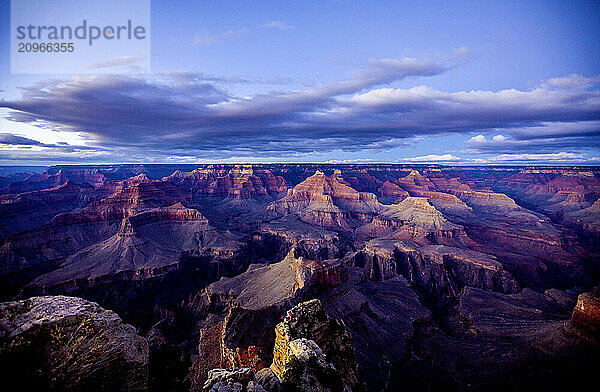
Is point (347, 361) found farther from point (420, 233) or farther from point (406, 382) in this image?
point (420, 233)

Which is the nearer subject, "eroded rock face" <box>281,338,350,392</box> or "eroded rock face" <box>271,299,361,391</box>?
"eroded rock face" <box>281,338,350,392</box>

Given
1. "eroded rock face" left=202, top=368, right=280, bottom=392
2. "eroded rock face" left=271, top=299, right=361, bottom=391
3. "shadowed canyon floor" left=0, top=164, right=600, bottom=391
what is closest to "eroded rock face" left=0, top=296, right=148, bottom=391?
"shadowed canyon floor" left=0, top=164, right=600, bottom=391

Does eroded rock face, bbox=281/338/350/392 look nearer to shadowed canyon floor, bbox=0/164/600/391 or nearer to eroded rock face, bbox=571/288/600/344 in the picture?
shadowed canyon floor, bbox=0/164/600/391

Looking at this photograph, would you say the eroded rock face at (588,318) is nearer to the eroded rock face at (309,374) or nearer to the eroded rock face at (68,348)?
the eroded rock face at (309,374)

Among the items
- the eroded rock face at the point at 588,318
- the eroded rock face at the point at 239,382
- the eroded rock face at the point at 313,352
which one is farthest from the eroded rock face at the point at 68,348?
the eroded rock face at the point at 588,318

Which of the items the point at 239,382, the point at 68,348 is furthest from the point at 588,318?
the point at 68,348

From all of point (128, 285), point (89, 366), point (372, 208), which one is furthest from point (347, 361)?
point (372, 208)
